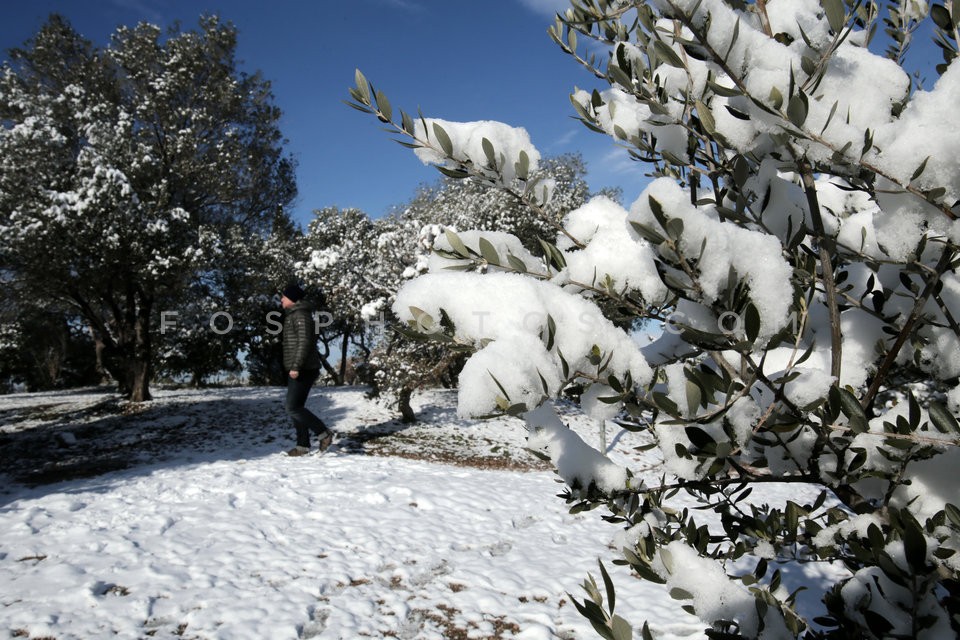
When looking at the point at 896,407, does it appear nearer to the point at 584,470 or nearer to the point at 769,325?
the point at 769,325

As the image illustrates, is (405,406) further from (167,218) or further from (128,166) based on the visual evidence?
(128,166)

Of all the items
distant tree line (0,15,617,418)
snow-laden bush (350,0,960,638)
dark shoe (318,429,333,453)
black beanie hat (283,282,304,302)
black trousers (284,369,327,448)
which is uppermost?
distant tree line (0,15,617,418)

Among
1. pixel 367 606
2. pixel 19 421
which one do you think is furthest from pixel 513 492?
pixel 19 421

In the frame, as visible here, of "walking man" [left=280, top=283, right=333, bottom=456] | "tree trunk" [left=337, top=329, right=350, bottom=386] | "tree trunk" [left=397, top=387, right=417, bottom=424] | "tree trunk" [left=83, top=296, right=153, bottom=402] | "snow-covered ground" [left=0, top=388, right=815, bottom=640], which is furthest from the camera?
"tree trunk" [left=337, top=329, right=350, bottom=386]

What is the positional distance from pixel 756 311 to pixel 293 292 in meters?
6.52

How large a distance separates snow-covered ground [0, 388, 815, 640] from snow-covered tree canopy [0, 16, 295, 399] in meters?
3.77

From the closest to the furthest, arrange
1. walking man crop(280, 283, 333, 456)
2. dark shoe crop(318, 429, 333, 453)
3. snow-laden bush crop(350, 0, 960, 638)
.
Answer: snow-laden bush crop(350, 0, 960, 638) < walking man crop(280, 283, 333, 456) < dark shoe crop(318, 429, 333, 453)

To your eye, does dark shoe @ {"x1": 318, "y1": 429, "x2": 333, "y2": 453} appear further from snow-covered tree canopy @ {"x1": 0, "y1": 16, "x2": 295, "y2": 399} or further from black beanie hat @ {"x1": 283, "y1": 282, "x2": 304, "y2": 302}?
snow-covered tree canopy @ {"x1": 0, "y1": 16, "x2": 295, "y2": 399}

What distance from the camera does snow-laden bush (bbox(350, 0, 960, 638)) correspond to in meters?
0.94

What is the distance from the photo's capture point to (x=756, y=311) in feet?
2.70

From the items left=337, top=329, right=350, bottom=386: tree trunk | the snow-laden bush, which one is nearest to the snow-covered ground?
the snow-laden bush

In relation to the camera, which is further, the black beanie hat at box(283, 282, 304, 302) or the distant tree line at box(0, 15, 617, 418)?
the distant tree line at box(0, 15, 617, 418)

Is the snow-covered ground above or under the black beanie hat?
under

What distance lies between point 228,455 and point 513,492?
3951mm
